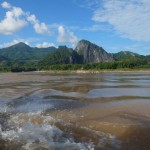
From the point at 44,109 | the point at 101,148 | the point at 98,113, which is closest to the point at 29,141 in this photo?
the point at 101,148

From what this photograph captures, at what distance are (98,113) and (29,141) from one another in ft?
25.2

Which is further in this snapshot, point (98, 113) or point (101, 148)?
point (98, 113)

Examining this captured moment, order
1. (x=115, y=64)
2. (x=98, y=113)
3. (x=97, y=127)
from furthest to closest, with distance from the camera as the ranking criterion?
(x=115, y=64), (x=98, y=113), (x=97, y=127)

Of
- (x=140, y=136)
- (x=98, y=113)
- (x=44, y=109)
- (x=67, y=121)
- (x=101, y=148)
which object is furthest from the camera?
(x=44, y=109)

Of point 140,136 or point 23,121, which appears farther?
point 23,121

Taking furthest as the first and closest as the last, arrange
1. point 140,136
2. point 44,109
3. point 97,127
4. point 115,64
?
point 115,64
point 44,109
point 97,127
point 140,136

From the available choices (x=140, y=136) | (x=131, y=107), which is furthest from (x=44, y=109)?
(x=140, y=136)

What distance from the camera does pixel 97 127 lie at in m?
14.1

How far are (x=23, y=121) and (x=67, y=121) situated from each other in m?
2.40

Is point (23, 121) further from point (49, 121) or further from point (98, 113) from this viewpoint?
point (98, 113)

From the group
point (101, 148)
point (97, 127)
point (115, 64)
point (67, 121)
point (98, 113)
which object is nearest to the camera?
point (101, 148)

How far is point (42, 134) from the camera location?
12438mm

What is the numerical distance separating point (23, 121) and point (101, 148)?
6399mm

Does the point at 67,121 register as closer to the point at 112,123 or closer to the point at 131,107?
the point at 112,123
